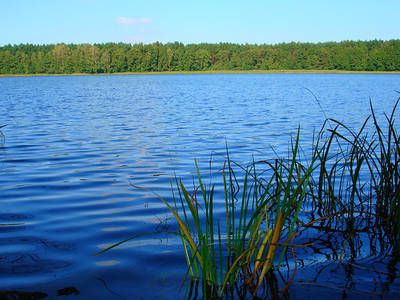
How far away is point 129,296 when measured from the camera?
11.2 ft

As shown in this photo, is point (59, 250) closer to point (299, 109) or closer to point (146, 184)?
point (146, 184)

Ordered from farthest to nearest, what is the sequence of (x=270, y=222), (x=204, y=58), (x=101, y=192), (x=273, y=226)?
1. (x=204, y=58)
2. (x=101, y=192)
3. (x=270, y=222)
4. (x=273, y=226)

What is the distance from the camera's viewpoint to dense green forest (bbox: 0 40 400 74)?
4801 inches

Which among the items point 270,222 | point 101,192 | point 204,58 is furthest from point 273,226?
point 204,58

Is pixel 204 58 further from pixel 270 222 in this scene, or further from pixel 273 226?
pixel 273 226

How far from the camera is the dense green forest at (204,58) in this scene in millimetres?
121938

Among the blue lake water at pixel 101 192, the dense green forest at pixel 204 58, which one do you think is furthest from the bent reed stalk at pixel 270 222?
the dense green forest at pixel 204 58

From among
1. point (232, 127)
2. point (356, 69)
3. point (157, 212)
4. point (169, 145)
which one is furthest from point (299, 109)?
point (356, 69)

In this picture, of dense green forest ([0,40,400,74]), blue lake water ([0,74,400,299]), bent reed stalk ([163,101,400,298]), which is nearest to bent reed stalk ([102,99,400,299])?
bent reed stalk ([163,101,400,298])

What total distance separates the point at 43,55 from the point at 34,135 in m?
124

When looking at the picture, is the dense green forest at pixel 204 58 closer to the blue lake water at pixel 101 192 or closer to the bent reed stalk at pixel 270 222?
the blue lake water at pixel 101 192

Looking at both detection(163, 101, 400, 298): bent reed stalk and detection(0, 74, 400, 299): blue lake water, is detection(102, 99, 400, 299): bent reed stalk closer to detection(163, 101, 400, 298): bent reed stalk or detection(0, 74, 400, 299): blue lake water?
detection(163, 101, 400, 298): bent reed stalk

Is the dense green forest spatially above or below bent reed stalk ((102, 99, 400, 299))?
above

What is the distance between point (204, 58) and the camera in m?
137
